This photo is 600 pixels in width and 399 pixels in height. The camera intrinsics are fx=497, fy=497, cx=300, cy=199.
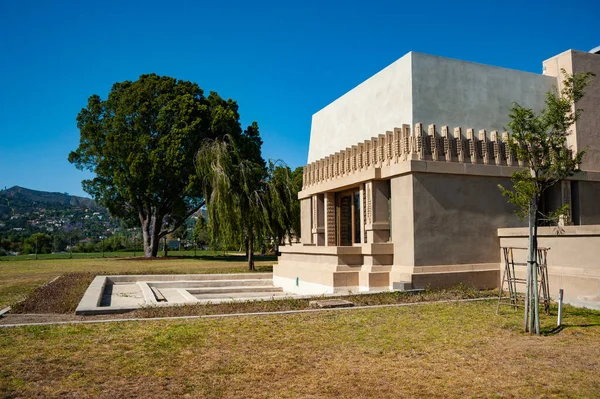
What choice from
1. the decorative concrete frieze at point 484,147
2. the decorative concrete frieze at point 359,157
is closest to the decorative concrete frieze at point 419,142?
the decorative concrete frieze at point 484,147

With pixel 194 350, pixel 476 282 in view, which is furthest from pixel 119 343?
pixel 476 282

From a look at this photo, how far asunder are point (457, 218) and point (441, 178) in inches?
48.9

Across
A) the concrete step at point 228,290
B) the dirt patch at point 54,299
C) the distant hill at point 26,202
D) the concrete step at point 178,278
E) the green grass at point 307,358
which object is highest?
the distant hill at point 26,202

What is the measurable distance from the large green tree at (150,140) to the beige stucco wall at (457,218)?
2316cm

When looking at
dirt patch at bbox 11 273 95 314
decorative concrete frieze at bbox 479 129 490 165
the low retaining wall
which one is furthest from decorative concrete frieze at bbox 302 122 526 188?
dirt patch at bbox 11 273 95 314

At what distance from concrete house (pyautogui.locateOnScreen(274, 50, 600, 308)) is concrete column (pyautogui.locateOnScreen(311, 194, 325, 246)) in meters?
2.13

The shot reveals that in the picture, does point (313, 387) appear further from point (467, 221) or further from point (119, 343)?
point (467, 221)

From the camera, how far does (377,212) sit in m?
15.1

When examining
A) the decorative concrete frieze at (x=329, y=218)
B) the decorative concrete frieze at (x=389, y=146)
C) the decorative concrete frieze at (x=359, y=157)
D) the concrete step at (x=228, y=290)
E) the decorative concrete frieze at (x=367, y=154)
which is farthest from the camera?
the decorative concrete frieze at (x=329, y=218)

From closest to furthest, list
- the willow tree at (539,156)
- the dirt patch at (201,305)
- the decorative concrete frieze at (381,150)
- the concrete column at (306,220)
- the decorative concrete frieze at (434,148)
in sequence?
the willow tree at (539,156) < the dirt patch at (201,305) < the decorative concrete frieze at (434,148) < the decorative concrete frieze at (381,150) < the concrete column at (306,220)

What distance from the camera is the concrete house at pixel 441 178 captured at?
13906 mm

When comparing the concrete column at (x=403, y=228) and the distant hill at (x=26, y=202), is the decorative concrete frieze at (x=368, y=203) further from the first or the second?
the distant hill at (x=26, y=202)

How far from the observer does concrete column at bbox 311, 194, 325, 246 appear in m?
19.2

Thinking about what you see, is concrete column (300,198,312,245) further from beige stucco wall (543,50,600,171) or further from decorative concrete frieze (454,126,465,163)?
beige stucco wall (543,50,600,171)
